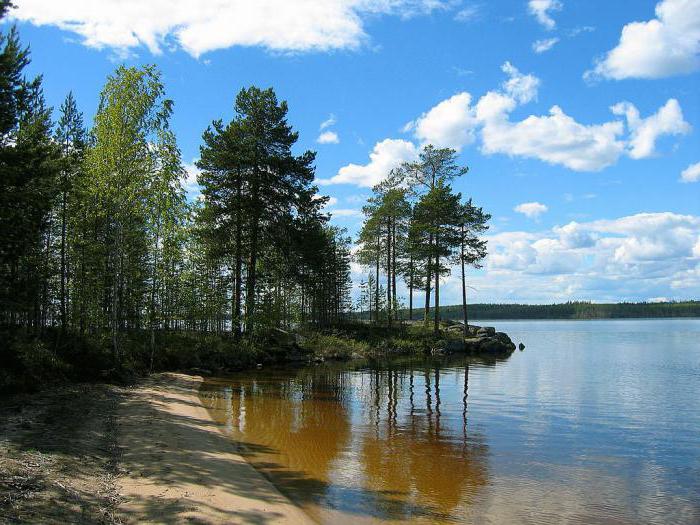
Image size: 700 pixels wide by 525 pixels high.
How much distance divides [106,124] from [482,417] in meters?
18.3

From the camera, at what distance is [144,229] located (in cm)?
2278

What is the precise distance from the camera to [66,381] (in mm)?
15984

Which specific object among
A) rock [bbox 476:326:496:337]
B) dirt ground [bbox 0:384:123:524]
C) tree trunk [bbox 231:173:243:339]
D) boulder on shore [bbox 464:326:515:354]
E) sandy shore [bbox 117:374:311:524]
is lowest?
boulder on shore [bbox 464:326:515:354]

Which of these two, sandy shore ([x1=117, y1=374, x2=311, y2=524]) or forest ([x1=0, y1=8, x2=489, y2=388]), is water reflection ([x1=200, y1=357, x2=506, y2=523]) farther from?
forest ([x1=0, y1=8, x2=489, y2=388])

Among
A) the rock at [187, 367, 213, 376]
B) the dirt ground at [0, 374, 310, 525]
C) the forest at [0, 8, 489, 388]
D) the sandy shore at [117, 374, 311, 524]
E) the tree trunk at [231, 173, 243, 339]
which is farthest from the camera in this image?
the tree trunk at [231, 173, 243, 339]

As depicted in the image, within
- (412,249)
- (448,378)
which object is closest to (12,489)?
(448,378)

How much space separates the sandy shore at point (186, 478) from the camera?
6719 millimetres

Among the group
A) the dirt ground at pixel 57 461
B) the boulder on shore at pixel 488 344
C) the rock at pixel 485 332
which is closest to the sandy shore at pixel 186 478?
the dirt ground at pixel 57 461

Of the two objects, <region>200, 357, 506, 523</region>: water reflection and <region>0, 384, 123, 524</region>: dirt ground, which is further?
<region>200, 357, 506, 523</region>: water reflection

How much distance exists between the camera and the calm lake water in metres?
8.31

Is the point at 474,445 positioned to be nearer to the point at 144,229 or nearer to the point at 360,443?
the point at 360,443

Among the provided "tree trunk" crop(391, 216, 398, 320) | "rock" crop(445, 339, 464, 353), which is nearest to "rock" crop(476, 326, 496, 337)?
"rock" crop(445, 339, 464, 353)

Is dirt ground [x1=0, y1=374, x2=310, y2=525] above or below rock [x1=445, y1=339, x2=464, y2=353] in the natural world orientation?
above

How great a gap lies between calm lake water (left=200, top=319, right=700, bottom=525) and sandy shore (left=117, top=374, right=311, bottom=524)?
0.67m
